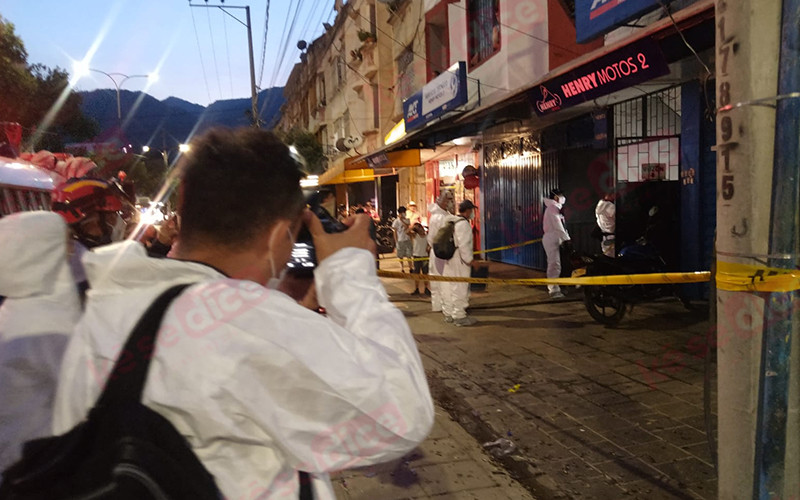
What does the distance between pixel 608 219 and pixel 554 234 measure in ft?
3.12

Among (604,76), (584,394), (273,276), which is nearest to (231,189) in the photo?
(273,276)

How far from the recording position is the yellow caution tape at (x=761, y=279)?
6.73 feet

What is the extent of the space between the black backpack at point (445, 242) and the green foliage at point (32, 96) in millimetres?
11065

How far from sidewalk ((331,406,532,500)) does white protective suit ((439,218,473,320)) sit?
4016mm

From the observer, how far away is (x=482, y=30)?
13531mm

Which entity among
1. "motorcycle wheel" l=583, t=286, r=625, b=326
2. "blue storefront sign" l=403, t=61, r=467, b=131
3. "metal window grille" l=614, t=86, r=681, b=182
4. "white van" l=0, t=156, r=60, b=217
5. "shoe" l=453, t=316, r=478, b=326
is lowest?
"shoe" l=453, t=316, r=478, b=326

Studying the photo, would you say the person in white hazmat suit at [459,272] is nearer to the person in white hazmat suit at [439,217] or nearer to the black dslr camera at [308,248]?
the person in white hazmat suit at [439,217]

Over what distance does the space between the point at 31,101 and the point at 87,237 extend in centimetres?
1804

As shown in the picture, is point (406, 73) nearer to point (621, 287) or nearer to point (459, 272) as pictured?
point (459, 272)

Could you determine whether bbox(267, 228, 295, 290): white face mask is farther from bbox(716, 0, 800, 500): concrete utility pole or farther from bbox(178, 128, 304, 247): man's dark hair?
bbox(716, 0, 800, 500): concrete utility pole

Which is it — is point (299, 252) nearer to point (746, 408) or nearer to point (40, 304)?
point (40, 304)

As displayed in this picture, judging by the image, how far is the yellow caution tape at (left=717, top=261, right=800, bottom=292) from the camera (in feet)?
6.73

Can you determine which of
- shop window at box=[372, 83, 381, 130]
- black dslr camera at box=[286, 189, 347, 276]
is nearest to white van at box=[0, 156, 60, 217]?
black dslr camera at box=[286, 189, 347, 276]

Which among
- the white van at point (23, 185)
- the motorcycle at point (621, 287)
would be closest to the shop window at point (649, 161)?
the motorcycle at point (621, 287)
